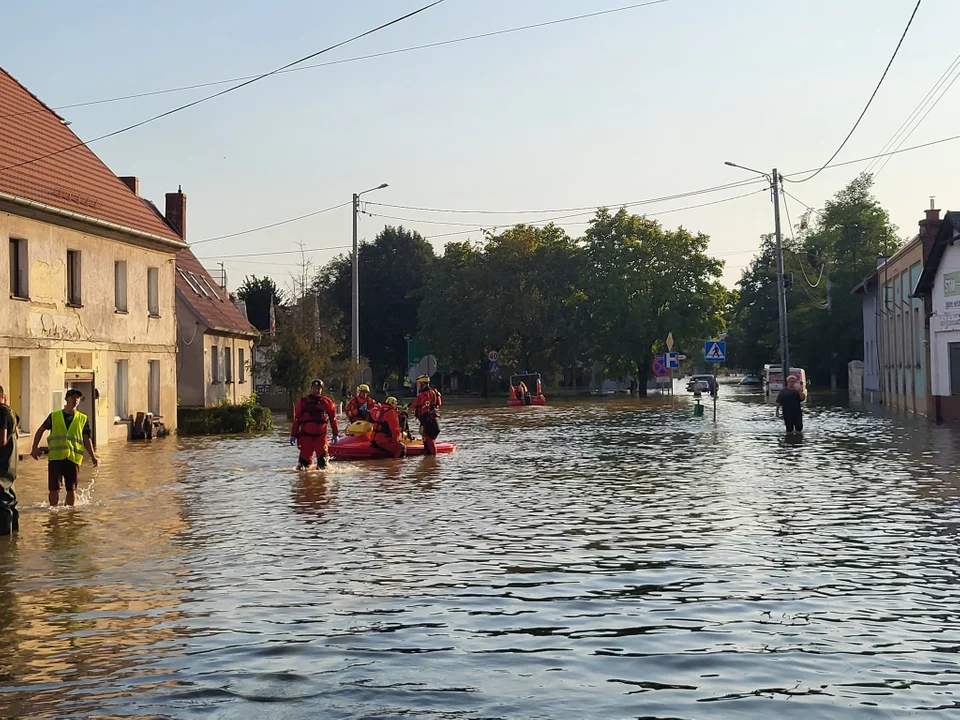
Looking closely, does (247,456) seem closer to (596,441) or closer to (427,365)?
(596,441)

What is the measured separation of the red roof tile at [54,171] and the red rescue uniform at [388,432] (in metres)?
10.1

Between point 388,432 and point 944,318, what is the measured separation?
2440cm

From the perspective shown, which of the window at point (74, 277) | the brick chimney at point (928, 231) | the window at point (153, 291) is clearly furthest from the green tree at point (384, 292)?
the window at point (74, 277)

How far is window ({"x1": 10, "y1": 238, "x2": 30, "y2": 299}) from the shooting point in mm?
30734

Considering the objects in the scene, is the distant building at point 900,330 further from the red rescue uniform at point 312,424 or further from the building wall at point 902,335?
the red rescue uniform at point 312,424

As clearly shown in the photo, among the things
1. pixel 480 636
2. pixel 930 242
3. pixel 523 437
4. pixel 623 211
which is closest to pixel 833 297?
pixel 623 211

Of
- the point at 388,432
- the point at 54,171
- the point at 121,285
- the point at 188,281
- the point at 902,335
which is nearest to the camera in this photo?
the point at 388,432

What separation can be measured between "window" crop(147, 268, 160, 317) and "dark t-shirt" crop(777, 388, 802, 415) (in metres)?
19.0

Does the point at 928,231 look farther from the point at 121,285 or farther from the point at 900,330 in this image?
the point at 121,285

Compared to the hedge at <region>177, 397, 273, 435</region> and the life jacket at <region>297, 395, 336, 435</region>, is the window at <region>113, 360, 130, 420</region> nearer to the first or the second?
the hedge at <region>177, 397, 273, 435</region>

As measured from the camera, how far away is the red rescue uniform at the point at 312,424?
2334 centimetres

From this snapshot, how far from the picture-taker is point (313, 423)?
23797 mm

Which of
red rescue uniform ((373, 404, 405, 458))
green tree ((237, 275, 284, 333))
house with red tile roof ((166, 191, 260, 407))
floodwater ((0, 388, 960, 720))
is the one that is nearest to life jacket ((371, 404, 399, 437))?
red rescue uniform ((373, 404, 405, 458))

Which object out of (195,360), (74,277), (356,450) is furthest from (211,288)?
(356,450)
